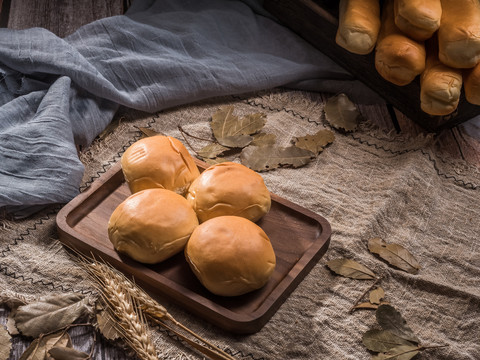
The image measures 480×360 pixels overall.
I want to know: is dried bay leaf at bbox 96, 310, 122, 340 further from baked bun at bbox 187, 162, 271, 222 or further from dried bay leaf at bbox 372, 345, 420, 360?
dried bay leaf at bbox 372, 345, 420, 360

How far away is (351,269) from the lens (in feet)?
4.00

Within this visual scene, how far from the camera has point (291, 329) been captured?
112cm

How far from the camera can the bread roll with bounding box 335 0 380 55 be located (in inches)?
57.1

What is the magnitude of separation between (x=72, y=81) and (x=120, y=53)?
0.54 feet

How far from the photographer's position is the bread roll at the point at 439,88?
137cm

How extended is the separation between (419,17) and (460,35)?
0.32ft

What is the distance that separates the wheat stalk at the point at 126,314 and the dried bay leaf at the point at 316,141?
0.61 m

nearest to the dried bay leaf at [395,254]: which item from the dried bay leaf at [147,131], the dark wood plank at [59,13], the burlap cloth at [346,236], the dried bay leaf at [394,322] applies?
the burlap cloth at [346,236]

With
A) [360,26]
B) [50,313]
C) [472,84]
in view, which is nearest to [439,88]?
[472,84]

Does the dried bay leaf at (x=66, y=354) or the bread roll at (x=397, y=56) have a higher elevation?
the bread roll at (x=397, y=56)

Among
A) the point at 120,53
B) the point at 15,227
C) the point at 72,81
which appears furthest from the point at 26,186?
the point at 120,53

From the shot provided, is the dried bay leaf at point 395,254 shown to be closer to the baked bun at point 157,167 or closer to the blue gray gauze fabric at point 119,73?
the baked bun at point 157,167

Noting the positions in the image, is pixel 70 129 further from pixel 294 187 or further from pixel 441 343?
pixel 441 343

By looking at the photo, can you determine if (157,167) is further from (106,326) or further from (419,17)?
(419,17)
